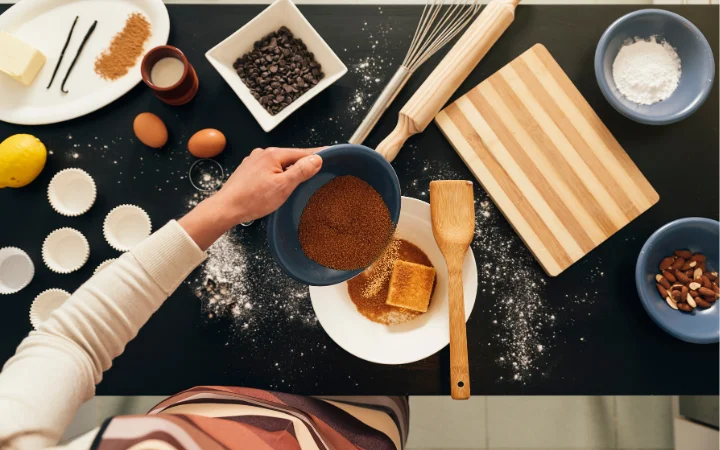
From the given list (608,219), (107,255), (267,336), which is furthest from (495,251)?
→ (107,255)

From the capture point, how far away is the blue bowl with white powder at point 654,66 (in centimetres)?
98

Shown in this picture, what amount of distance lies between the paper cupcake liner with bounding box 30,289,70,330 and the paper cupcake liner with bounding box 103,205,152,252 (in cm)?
14

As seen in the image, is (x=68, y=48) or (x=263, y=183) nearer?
(x=263, y=183)

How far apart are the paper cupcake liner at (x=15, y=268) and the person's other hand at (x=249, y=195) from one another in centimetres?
46

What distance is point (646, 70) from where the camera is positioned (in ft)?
3.33

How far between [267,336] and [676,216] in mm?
924

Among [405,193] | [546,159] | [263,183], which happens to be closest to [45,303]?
[263,183]

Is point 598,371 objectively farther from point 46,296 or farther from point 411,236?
point 46,296

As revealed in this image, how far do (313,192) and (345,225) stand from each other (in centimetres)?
9

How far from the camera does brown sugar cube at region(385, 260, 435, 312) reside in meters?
0.94

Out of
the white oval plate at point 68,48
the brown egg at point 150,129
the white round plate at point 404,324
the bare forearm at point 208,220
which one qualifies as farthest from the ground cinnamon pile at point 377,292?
the white oval plate at point 68,48

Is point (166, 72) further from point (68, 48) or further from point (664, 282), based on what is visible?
point (664, 282)

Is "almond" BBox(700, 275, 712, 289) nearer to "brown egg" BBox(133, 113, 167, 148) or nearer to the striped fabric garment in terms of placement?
the striped fabric garment

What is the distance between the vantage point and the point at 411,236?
0.98m
